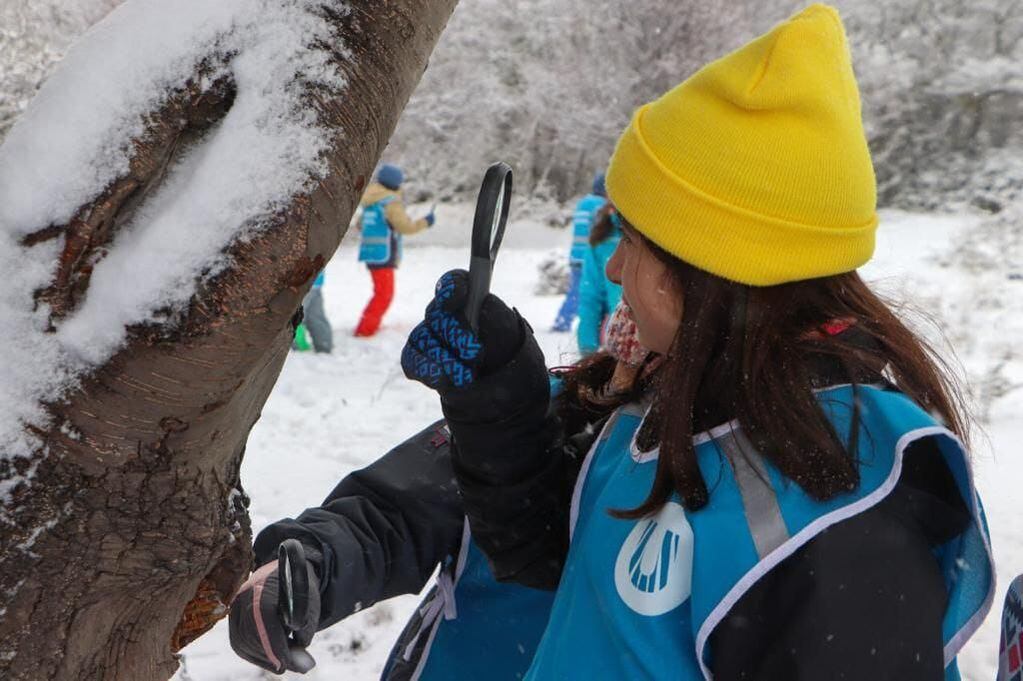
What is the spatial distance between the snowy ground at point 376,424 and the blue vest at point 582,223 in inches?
34.6

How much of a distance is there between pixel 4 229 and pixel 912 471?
1111 mm

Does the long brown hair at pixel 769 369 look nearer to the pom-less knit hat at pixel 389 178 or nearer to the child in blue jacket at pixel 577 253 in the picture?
the child in blue jacket at pixel 577 253

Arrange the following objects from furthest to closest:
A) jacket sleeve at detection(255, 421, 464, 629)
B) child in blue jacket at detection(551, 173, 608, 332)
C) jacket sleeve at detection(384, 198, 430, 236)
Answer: child in blue jacket at detection(551, 173, 608, 332) < jacket sleeve at detection(384, 198, 430, 236) < jacket sleeve at detection(255, 421, 464, 629)

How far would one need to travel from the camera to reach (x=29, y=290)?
0.89 meters

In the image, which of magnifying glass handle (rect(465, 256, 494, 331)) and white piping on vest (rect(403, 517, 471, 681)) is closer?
magnifying glass handle (rect(465, 256, 494, 331))

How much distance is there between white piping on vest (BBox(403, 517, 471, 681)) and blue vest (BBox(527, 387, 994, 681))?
0.36 m

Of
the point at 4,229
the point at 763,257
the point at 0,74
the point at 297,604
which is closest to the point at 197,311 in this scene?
the point at 4,229

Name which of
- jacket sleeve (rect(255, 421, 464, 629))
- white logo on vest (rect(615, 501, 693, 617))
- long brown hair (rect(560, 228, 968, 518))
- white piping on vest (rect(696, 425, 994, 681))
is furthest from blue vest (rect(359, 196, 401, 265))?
white piping on vest (rect(696, 425, 994, 681))

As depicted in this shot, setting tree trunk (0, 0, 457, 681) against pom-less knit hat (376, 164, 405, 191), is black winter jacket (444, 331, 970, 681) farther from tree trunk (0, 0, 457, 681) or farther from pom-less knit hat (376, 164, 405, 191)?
pom-less knit hat (376, 164, 405, 191)

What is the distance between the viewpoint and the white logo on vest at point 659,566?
1.10 metres

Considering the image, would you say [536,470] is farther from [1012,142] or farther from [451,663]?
[1012,142]

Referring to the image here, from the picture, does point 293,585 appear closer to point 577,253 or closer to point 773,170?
point 773,170

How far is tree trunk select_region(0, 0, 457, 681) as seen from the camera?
0.90m

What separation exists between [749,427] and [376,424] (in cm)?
460
